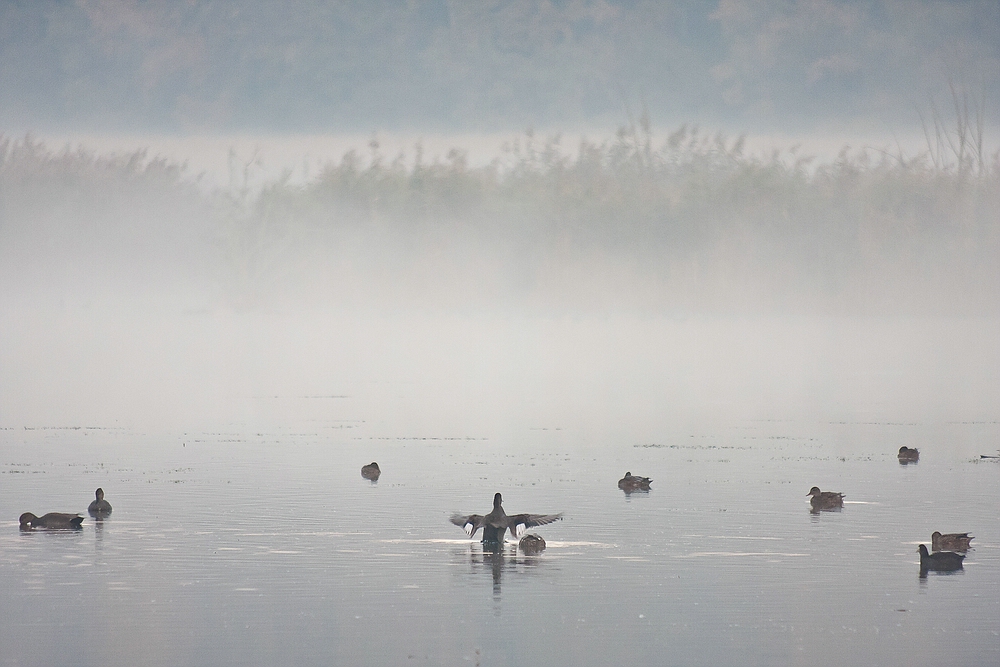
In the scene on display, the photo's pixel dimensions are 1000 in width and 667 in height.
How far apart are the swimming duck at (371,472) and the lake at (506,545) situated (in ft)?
0.83

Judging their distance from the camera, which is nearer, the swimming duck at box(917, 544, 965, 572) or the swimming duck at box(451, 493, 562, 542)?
the swimming duck at box(917, 544, 965, 572)

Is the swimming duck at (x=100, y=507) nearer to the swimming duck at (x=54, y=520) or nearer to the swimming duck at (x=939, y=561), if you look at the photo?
Answer: the swimming duck at (x=54, y=520)

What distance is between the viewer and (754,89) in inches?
6225

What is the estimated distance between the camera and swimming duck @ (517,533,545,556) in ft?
48.2

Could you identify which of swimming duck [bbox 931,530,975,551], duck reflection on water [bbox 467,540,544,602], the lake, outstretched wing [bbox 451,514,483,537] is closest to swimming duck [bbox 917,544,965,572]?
the lake

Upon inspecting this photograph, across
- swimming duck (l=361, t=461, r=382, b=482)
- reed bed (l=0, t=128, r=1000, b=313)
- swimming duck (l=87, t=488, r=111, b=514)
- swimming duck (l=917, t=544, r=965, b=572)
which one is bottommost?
swimming duck (l=917, t=544, r=965, b=572)

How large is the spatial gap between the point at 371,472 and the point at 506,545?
4497 millimetres

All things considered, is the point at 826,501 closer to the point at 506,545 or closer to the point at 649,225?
the point at 506,545

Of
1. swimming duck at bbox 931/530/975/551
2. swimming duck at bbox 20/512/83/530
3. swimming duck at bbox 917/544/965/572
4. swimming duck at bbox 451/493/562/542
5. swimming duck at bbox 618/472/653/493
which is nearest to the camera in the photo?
swimming duck at bbox 917/544/965/572

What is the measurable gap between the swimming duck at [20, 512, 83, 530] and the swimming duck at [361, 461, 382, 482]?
189 inches

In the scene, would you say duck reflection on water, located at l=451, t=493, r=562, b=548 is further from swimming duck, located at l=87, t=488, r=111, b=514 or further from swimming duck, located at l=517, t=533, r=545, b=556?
swimming duck, located at l=87, t=488, r=111, b=514

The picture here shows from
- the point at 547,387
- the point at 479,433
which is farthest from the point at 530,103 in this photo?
the point at 479,433

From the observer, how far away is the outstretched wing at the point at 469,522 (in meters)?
15.0

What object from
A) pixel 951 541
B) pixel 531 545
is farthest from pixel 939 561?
pixel 531 545
